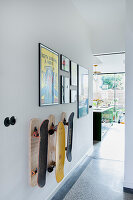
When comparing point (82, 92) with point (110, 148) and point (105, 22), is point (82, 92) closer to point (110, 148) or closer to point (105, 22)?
point (105, 22)

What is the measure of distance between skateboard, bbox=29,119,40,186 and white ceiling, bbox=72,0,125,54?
2.15 m

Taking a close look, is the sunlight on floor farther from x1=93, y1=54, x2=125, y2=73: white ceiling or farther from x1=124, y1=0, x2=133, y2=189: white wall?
x1=93, y1=54, x2=125, y2=73: white ceiling

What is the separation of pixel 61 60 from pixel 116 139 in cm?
366

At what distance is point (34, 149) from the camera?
1.74 m

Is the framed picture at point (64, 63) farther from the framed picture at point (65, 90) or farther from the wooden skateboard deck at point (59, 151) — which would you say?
the wooden skateboard deck at point (59, 151)

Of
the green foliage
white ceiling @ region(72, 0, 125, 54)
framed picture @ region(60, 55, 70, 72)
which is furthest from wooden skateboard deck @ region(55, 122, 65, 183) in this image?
the green foliage

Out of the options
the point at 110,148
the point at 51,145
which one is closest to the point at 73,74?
the point at 51,145

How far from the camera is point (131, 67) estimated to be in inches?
94.0

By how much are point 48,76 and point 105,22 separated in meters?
2.24

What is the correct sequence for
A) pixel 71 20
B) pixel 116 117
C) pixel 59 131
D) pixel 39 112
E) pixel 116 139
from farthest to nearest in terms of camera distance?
pixel 116 117
pixel 116 139
pixel 71 20
pixel 59 131
pixel 39 112

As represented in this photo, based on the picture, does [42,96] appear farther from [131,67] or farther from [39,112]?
[131,67]

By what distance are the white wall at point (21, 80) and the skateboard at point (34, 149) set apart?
0.15 feet

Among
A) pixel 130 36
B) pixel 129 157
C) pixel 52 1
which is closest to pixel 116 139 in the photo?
pixel 129 157

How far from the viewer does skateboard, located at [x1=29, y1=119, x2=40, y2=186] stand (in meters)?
1.67
